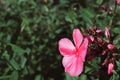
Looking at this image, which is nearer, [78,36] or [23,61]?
[78,36]

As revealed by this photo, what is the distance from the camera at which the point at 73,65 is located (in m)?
2.15

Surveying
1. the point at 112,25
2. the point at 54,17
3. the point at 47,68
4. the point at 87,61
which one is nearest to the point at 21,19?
the point at 54,17

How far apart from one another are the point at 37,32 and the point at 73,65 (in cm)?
156

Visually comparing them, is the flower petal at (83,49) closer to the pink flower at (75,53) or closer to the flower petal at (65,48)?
the pink flower at (75,53)

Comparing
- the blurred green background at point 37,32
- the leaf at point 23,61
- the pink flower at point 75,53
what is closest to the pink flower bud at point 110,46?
the pink flower at point 75,53

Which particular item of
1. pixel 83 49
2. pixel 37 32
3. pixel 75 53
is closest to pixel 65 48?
pixel 75 53

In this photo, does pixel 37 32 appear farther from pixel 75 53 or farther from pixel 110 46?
pixel 110 46

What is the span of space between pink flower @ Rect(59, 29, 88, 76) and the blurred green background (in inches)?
26.5

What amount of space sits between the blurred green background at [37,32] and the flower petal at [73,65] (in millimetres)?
720

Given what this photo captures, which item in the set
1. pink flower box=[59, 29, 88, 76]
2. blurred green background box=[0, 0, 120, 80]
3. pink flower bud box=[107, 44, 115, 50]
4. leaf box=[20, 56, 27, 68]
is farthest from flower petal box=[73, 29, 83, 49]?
leaf box=[20, 56, 27, 68]

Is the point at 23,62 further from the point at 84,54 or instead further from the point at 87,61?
the point at 84,54

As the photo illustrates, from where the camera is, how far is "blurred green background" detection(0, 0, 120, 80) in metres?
3.04

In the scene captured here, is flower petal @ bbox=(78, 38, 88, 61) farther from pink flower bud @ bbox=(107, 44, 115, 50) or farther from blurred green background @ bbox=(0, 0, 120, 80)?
blurred green background @ bbox=(0, 0, 120, 80)

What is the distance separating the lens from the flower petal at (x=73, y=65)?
2.09m
